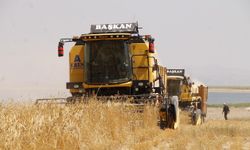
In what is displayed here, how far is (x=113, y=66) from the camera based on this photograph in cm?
1440

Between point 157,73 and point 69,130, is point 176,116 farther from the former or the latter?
point 69,130

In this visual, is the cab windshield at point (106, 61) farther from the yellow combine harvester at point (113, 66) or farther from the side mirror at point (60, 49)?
the side mirror at point (60, 49)

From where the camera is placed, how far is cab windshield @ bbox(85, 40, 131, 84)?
46.7 ft

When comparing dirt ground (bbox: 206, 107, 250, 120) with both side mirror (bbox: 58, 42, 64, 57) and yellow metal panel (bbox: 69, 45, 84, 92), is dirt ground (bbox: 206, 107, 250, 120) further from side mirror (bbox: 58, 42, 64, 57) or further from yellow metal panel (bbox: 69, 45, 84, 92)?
side mirror (bbox: 58, 42, 64, 57)

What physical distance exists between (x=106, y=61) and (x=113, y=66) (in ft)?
0.93

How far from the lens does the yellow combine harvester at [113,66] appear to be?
14.1 metres

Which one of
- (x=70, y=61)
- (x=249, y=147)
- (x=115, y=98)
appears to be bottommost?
(x=249, y=147)

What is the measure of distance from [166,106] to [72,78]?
3276 millimetres

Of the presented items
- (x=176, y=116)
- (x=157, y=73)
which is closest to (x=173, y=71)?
(x=157, y=73)

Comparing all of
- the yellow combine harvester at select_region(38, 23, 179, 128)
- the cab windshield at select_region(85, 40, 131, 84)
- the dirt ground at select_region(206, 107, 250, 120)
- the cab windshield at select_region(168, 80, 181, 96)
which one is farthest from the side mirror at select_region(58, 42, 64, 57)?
the dirt ground at select_region(206, 107, 250, 120)

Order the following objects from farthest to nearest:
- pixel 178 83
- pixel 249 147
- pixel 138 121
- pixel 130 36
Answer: pixel 178 83 → pixel 130 36 → pixel 138 121 → pixel 249 147

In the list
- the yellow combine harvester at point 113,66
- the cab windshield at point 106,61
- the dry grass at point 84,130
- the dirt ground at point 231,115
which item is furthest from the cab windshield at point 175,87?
the dirt ground at point 231,115

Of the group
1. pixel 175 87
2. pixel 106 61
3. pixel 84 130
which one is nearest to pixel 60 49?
pixel 106 61

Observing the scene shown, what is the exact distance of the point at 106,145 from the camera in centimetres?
818
